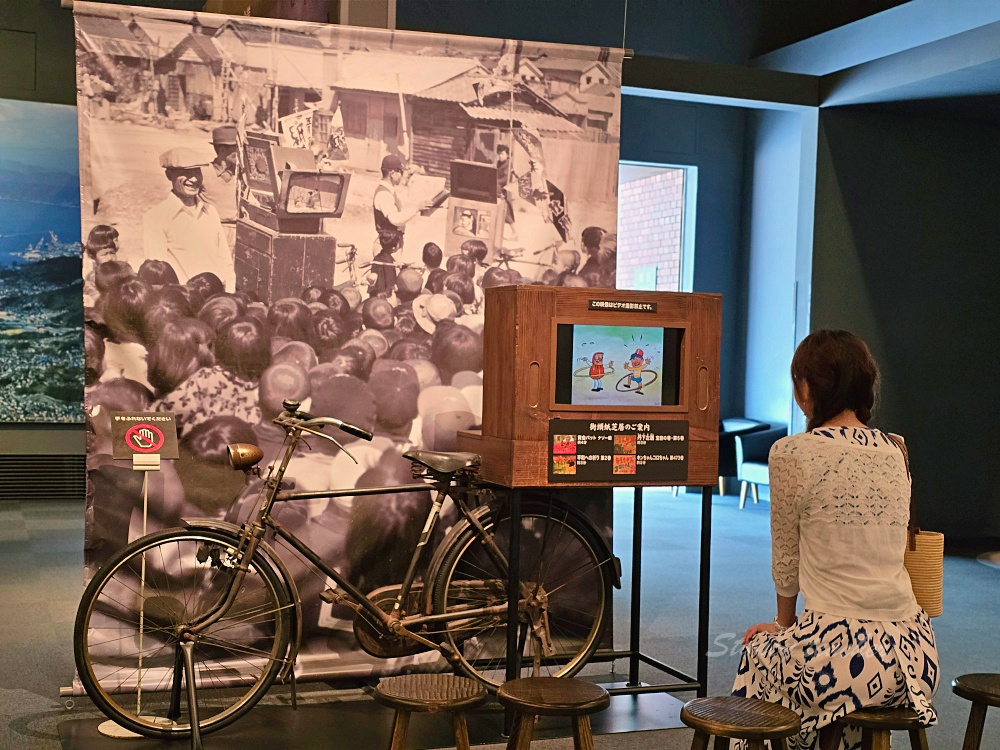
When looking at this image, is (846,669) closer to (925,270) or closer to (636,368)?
(636,368)

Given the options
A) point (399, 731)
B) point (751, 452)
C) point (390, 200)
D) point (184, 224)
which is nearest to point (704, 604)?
point (399, 731)

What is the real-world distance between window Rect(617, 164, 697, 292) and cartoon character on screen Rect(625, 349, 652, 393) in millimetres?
7388

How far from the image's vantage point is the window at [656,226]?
37.4 ft

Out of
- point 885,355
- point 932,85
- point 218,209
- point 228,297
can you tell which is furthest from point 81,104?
point 885,355

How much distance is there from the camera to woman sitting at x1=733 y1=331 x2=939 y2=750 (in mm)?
2578

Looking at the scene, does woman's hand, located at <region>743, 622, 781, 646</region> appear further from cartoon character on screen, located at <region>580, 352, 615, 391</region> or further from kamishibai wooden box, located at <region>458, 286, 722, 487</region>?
cartoon character on screen, located at <region>580, 352, 615, 391</region>

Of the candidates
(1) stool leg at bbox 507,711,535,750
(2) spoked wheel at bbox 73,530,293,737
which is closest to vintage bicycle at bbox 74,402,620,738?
(2) spoked wheel at bbox 73,530,293,737

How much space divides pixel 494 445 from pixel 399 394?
61 cm

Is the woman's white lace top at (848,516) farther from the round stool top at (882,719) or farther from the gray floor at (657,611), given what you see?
the gray floor at (657,611)

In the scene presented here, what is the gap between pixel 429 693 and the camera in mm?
2707

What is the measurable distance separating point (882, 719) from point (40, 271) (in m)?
8.87

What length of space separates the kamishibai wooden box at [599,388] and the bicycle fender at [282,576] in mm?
788

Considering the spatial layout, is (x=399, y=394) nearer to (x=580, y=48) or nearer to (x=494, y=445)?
(x=494, y=445)

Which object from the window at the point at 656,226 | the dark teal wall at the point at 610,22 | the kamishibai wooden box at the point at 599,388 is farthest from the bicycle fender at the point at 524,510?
the window at the point at 656,226
